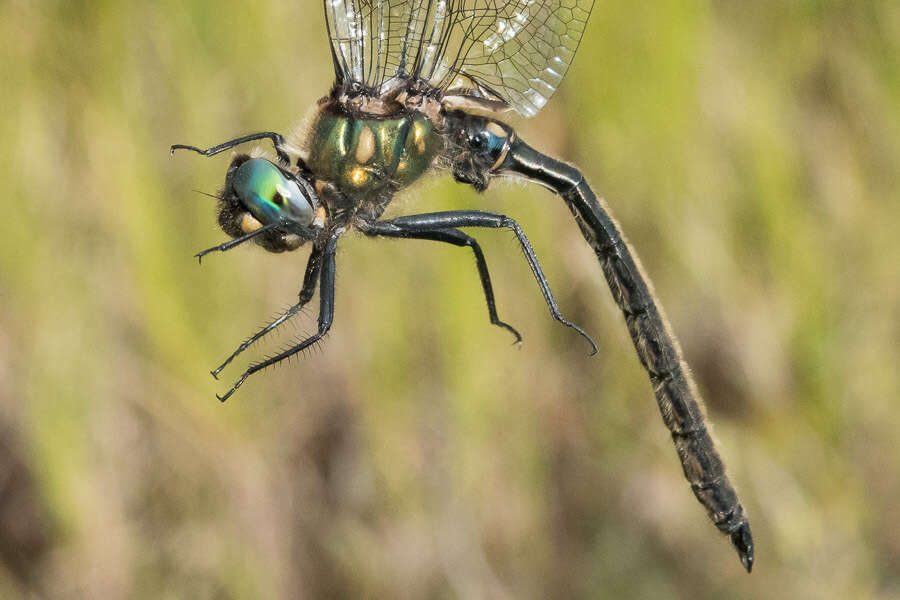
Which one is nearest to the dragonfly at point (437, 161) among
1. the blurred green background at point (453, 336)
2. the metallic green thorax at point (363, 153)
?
the metallic green thorax at point (363, 153)

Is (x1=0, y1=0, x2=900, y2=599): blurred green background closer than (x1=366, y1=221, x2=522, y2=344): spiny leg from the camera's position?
No

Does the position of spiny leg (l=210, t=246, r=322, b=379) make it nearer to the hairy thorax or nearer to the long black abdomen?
the hairy thorax

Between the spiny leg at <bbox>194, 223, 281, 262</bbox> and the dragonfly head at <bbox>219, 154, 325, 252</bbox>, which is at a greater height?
the dragonfly head at <bbox>219, 154, 325, 252</bbox>

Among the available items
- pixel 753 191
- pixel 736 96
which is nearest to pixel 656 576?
pixel 753 191

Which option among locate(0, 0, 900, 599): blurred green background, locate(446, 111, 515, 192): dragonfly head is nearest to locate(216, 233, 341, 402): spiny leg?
locate(446, 111, 515, 192): dragonfly head

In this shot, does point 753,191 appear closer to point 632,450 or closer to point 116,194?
point 632,450

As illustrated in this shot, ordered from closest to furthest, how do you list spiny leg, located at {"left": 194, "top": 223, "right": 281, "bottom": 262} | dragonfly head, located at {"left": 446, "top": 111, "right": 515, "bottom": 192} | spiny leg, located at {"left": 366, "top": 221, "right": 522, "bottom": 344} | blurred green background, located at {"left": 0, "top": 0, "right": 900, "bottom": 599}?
spiny leg, located at {"left": 194, "top": 223, "right": 281, "bottom": 262}, spiny leg, located at {"left": 366, "top": 221, "right": 522, "bottom": 344}, dragonfly head, located at {"left": 446, "top": 111, "right": 515, "bottom": 192}, blurred green background, located at {"left": 0, "top": 0, "right": 900, "bottom": 599}
